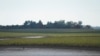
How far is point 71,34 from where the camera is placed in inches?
530

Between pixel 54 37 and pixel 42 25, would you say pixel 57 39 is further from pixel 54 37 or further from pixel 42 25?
pixel 42 25

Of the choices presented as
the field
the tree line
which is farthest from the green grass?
the tree line

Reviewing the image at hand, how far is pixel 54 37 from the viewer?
43.4 ft

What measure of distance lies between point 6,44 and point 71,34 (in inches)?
202

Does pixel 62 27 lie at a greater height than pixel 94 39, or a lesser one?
greater

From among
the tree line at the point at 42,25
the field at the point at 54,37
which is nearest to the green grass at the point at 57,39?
the field at the point at 54,37

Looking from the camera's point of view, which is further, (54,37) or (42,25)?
(54,37)

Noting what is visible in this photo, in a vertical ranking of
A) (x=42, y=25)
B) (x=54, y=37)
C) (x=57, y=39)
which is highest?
(x=42, y=25)

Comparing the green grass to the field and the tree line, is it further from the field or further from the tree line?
the tree line

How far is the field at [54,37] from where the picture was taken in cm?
1241

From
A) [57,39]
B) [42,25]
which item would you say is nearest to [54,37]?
[57,39]

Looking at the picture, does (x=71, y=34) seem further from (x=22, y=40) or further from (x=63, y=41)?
(x=22, y=40)

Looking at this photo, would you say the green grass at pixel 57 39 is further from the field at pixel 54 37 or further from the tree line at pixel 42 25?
the tree line at pixel 42 25

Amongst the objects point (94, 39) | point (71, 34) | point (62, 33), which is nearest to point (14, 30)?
point (62, 33)
